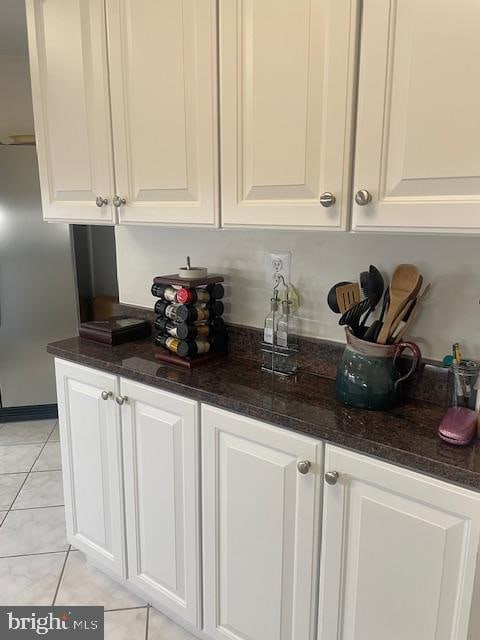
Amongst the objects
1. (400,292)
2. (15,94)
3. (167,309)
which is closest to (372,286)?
(400,292)

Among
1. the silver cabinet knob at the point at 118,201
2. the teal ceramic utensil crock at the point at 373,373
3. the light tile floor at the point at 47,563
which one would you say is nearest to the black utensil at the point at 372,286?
the teal ceramic utensil crock at the point at 373,373

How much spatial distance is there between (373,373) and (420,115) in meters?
0.61

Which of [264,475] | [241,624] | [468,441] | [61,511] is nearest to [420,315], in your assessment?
[468,441]

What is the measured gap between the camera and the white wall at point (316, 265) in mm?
1357

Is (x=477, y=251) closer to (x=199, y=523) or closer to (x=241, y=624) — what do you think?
(x=199, y=523)

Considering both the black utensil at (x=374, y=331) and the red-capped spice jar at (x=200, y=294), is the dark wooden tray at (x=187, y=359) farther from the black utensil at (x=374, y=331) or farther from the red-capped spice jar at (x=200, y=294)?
the black utensil at (x=374, y=331)

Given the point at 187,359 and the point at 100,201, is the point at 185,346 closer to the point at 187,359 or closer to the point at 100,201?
the point at 187,359

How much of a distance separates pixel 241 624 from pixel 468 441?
889 millimetres

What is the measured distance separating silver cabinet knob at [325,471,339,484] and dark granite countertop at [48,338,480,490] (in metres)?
0.08

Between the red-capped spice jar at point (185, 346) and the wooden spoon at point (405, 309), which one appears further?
the red-capped spice jar at point (185, 346)

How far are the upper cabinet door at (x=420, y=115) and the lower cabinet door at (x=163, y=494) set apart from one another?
0.79 m

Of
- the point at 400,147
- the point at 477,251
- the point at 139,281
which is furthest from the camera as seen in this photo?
the point at 139,281

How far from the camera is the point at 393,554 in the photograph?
1161mm

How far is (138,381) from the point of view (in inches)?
63.7
